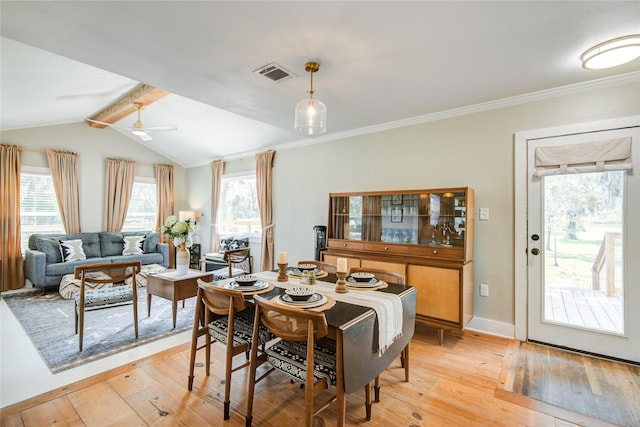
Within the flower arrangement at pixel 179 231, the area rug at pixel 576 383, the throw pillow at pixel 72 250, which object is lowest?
the area rug at pixel 576 383

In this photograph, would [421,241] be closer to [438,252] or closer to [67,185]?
[438,252]

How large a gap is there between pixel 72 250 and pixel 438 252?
5.83 m

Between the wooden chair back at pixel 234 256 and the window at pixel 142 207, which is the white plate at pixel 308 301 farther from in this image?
the window at pixel 142 207

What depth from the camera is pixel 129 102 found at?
4.56 m

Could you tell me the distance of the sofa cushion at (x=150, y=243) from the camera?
237 inches

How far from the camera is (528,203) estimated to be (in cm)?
297

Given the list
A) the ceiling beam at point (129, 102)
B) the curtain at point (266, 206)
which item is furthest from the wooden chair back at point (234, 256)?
the ceiling beam at point (129, 102)

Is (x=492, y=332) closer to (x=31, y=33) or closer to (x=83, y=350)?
(x=83, y=350)

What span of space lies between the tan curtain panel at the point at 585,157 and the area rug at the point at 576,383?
1.69 metres

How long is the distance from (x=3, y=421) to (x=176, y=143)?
18.1ft

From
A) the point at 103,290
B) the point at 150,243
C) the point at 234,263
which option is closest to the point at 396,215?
the point at 234,263

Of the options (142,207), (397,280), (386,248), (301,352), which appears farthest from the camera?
(142,207)

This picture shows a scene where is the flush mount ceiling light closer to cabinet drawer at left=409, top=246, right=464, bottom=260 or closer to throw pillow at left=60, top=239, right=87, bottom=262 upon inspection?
cabinet drawer at left=409, top=246, right=464, bottom=260

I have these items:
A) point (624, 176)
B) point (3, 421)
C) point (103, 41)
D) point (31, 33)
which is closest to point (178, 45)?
point (103, 41)
